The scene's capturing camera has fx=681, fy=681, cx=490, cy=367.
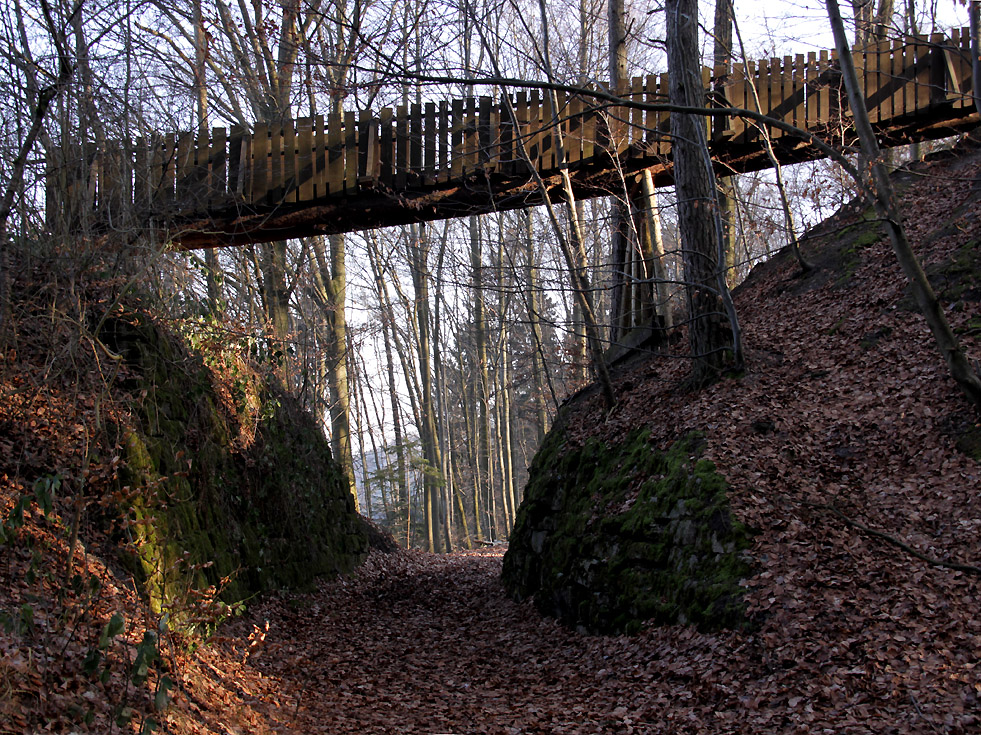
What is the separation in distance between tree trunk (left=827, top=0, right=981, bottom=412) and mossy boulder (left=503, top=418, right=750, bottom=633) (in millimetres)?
2388

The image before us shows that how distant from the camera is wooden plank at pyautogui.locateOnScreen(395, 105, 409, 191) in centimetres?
936

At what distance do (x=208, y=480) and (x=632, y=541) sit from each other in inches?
185

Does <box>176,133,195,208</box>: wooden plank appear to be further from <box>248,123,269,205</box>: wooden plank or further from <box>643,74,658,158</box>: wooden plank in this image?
<box>643,74,658,158</box>: wooden plank

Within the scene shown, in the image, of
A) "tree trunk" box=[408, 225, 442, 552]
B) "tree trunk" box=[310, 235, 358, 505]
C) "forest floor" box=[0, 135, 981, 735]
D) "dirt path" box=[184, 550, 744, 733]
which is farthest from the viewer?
"tree trunk" box=[408, 225, 442, 552]

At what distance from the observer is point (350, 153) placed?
9359mm

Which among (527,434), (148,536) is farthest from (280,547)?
(527,434)

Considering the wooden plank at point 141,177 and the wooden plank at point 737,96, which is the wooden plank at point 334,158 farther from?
the wooden plank at point 737,96

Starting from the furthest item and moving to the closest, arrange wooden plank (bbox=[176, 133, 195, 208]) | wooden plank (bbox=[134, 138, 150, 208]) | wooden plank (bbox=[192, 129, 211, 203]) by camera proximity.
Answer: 1. wooden plank (bbox=[192, 129, 211, 203])
2. wooden plank (bbox=[176, 133, 195, 208])
3. wooden plank (bbox=[134, 138, 150, 208])

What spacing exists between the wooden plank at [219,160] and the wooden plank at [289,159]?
0.77 m

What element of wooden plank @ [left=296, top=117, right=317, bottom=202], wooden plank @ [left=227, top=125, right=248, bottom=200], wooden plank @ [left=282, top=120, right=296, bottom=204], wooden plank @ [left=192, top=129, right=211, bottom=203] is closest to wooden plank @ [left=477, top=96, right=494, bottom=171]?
→ wooden plank @ [left=296, top=117, right=317, bottom=202]

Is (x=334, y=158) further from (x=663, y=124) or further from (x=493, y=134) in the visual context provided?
(x=663, y=124)

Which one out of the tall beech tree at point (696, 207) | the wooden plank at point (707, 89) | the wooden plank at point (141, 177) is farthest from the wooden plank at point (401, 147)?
the wooden plank at point (707, 89)

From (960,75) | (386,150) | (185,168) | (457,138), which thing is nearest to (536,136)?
(457,138)

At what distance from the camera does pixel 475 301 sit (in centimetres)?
2142
